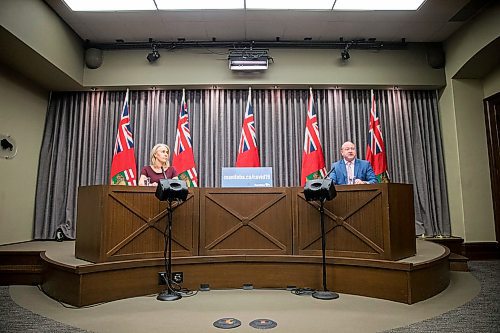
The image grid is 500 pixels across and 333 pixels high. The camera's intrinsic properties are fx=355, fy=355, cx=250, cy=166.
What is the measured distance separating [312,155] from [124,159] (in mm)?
2995

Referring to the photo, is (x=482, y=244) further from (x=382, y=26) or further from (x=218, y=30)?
(x=218, y=30)

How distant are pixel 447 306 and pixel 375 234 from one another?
0.79m

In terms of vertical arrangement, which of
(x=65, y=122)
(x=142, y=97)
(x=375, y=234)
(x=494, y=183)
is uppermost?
(x=142, y=97)

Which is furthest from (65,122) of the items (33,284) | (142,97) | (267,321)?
(267,321)

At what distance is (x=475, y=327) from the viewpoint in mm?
2383

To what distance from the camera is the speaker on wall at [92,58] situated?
578 centimetres

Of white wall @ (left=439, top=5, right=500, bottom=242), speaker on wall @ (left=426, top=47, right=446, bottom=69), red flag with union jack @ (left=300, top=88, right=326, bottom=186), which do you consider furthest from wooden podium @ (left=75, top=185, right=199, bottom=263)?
speaker on wall @ (left=426, top=47, right=446, bottom=69)

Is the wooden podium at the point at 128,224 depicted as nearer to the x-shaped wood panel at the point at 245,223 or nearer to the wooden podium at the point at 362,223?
the x-shaped wood panel at the point at 245,223

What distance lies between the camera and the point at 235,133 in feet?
19.6

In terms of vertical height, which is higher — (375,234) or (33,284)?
(375,234)

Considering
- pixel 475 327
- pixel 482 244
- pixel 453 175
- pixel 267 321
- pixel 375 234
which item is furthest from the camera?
pixel 453 175

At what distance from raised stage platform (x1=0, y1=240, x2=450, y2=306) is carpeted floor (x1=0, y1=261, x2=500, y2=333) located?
0.36ft

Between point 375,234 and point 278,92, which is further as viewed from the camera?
point 278,92

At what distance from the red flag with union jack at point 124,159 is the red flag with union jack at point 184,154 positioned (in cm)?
68
